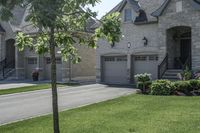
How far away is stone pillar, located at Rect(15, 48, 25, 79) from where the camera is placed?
130ft

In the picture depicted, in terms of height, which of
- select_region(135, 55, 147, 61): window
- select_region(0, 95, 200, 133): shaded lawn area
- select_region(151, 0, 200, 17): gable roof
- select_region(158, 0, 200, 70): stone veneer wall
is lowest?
select_region(0, 95, 200, 133): shaded lawn area

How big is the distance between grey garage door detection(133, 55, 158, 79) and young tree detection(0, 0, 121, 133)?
20.8 metres

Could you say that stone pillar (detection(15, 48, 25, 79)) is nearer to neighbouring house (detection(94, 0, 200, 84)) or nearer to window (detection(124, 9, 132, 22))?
neighbouring house (detection(94, 0, 200, 84))

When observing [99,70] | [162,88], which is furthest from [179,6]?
[99,70]

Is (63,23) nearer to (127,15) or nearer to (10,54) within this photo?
(127,15)

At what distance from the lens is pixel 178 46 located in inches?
1156

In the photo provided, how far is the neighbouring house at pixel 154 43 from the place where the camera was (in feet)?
88.0

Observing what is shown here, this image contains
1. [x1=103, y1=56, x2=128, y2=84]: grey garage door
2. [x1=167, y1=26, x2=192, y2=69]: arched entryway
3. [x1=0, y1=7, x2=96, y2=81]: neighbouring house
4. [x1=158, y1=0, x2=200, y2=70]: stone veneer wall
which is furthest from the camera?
[x1=0, y1=7, x2=96, y2=81]: neighbouring house

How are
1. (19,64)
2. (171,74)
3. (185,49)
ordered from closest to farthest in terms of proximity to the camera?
(171,74) < (185,49) < (19,64)

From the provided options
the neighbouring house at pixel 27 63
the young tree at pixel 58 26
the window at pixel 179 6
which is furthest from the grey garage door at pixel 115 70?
the young tree at pixel 58 26

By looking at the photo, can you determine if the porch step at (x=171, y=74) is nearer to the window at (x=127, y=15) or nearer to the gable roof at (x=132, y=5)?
the window at (x=127, y=15)

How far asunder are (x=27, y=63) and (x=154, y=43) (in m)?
16.8

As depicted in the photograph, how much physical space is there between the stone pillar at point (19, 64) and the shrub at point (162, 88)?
2222 centimetres

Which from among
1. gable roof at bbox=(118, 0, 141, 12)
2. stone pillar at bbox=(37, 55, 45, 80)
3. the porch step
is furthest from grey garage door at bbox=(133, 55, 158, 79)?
stone pillar at bbox=(37, 55, 45, 80)
